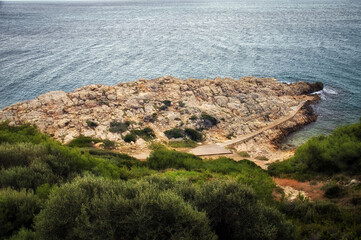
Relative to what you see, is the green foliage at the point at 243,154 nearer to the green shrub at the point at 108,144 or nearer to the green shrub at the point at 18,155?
the green shrub at the point at 108,144

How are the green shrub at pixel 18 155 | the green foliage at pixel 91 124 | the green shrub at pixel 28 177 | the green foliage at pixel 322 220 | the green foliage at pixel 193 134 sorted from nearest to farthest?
the green foliage at pixel 322 220 < the green shrub at pixel 28 177 < the green shrub at pixel 18 155 < the green foliage at pixel 91 124 < the green foliage at pixel 193 134

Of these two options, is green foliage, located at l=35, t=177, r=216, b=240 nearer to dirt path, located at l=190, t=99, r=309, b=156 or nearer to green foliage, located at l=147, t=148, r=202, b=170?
green foliage, located at l=147, t=148, r=202, b=170

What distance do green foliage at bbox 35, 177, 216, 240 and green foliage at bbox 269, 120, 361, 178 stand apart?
1700cm

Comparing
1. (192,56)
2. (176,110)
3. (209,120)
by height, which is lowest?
(209,120)

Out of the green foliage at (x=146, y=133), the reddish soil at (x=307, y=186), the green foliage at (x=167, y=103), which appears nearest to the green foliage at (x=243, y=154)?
the reddish soil at (x=307, y=186)

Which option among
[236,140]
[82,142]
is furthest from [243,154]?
[82,142]

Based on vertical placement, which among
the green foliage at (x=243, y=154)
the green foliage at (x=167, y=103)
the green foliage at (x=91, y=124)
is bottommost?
the green foliage at (x=243, y=154)

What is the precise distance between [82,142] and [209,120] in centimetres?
1937

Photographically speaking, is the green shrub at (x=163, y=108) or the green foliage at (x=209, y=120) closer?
the green foliage at (x=209, y=120)

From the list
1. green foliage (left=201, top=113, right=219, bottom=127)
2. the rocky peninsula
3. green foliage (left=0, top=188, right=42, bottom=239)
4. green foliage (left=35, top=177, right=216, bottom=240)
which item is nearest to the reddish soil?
the rocky peninsula

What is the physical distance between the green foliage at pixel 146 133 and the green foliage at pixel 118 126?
57.7 inches

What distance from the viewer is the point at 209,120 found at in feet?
133

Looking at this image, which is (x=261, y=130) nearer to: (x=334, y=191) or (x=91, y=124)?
(x=334, y=191)

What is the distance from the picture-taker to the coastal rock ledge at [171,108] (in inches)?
1432
